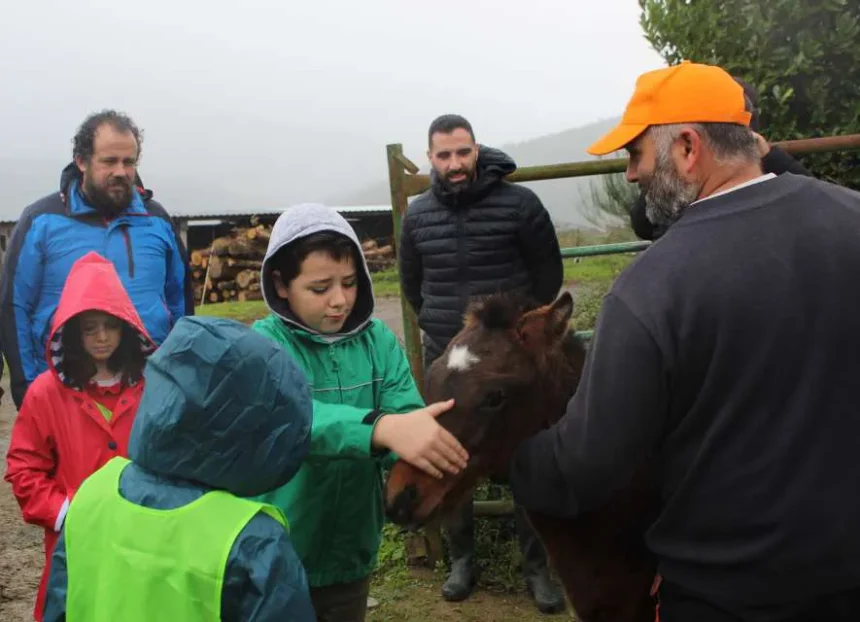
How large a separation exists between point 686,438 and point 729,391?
0.16 metres

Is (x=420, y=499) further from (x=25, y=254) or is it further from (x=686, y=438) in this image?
(x=25, y=254)

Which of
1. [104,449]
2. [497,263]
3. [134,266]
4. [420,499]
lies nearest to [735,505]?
[420,499]

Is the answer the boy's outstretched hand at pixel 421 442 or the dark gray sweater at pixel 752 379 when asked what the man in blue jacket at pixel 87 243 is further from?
the dark gray sweater at pixel 752 379

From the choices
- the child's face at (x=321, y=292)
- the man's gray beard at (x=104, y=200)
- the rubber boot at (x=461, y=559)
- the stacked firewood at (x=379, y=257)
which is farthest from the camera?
the stacked firewood at (x=379, y=257)

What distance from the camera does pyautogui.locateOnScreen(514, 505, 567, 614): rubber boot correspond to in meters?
4.46

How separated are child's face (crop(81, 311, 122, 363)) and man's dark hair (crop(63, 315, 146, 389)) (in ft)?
0.06

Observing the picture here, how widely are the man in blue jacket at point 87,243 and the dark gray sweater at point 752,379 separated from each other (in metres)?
2.99

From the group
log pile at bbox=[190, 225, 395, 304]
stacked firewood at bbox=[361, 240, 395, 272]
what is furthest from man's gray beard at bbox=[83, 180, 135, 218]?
stacked firewood at bbox=[361, 240, 395, 272]

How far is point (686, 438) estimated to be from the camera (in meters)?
1.76

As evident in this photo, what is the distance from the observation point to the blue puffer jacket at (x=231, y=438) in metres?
1.66

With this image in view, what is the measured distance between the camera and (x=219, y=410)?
1672mm

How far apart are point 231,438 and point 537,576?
10.7 ft

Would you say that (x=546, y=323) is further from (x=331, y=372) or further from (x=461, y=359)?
(x=331, y=372)

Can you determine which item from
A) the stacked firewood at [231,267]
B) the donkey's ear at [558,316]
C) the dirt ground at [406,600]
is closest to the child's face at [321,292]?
the donkey's ear at [558,316]
